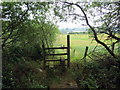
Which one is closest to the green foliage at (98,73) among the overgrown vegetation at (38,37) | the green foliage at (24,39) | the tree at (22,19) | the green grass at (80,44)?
the overgrown vegetation at (38,37)

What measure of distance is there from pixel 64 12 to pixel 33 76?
1899 millimetres

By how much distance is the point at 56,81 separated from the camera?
210 centimetres

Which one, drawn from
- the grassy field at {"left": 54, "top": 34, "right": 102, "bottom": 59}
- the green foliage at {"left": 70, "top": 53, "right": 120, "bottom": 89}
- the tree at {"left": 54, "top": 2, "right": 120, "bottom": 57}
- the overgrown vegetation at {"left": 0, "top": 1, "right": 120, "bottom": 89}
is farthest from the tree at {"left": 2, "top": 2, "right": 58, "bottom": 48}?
the green foliage at {"left": 70, "top": 53, "right": 120, "bottom": 89}

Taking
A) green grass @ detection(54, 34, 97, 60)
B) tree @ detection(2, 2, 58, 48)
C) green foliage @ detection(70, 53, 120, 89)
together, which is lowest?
green foliage @ detection(70, 53, 120, 89)

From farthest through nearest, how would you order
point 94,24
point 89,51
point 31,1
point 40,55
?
1. point 40,55
2. point 89,51
3. point 94,24
4. point 31,1

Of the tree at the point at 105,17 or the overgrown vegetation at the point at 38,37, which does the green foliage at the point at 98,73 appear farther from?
the tree at the point at 105,17

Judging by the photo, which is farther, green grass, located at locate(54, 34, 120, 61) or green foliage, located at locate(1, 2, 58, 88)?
green grass, located at locate(54, 34, 120, 61)

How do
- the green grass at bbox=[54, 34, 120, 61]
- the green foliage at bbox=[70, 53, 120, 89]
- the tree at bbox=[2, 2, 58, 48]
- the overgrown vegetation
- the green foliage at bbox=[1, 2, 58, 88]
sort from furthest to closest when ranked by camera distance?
the green grass at bbox=[54, 34, 120, 61] → the tree at bbox=[2, 2, 58, 48] → the overgrown vegetation → the green foliage at bbox=[1, 2, 58, 88] → the green foliage at bbox=[70, 53, 120, 89]

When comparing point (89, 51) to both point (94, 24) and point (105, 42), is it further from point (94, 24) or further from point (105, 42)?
point (94, 24)

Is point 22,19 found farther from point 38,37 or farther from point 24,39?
point 38,37

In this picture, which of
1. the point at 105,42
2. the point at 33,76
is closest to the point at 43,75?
the point at 33,76

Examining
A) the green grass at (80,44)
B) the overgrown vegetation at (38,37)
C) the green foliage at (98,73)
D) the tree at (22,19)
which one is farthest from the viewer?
the green grass at (80,44)

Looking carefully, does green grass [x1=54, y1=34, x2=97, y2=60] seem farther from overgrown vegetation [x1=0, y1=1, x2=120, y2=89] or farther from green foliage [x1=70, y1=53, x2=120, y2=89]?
green foliage [x1=70, y1=53, x2=120, y2=89]

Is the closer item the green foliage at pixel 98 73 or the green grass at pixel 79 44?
the green foliage at pixel 98 73
